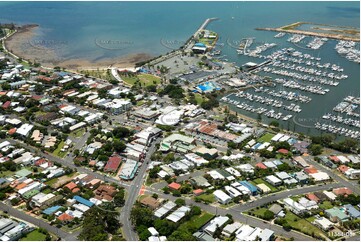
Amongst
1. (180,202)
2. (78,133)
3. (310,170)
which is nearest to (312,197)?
(310,170)

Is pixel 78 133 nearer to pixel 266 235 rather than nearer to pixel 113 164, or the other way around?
pixel 113 164

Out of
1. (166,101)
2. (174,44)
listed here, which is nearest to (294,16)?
(174,44)

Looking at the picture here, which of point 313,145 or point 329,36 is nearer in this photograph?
point 313,145

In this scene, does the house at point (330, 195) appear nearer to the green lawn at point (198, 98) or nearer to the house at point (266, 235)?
the house at point (266, 235)

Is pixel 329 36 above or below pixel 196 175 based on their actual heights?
above

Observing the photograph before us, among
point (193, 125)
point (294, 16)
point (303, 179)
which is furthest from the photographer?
point (294, 16)

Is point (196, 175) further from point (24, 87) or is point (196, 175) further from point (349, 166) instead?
point (24, 87)
